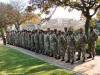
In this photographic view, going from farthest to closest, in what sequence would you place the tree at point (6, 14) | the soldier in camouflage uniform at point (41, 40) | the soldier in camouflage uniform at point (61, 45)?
the tree at point (6, 14) < the soldier in camouflage uniform at point (41, 40) < the soldier in camouflage uniform at point (61, 45)

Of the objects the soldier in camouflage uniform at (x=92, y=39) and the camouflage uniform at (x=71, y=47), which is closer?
the camouflage uniform at (x=71, y=47)

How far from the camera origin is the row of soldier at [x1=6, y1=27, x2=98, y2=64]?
26.5 ft

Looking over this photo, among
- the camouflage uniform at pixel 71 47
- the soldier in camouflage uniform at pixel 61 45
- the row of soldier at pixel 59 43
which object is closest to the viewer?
the camouflage uniform at pixel 71 47

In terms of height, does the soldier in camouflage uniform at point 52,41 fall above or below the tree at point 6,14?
below

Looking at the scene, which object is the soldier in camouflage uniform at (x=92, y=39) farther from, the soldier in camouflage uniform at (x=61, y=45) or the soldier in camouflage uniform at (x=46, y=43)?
the soldier in camouflage uniform at (x=46, y=43)

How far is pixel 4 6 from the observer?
24.5 m

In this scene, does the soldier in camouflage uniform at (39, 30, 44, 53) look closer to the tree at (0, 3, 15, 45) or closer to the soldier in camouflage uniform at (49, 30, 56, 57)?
the soldier in camouflage uniform at (49, 30, 56, 57)

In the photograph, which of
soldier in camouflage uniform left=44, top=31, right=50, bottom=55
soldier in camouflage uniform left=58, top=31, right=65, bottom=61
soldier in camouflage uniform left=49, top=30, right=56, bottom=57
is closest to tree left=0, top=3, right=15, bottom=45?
soldier in camouflage uniform left=44, top=31, right=50, bottom=55

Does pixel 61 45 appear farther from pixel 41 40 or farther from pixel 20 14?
pixel 20 14

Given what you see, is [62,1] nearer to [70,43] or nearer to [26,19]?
[70,43]

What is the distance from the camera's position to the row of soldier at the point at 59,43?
8086 millimetres

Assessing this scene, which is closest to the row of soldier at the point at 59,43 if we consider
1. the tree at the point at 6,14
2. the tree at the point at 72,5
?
the tree at the point at 72,5

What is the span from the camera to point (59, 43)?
29.9 ft

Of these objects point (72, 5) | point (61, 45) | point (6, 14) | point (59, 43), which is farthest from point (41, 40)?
point (6, 14)
